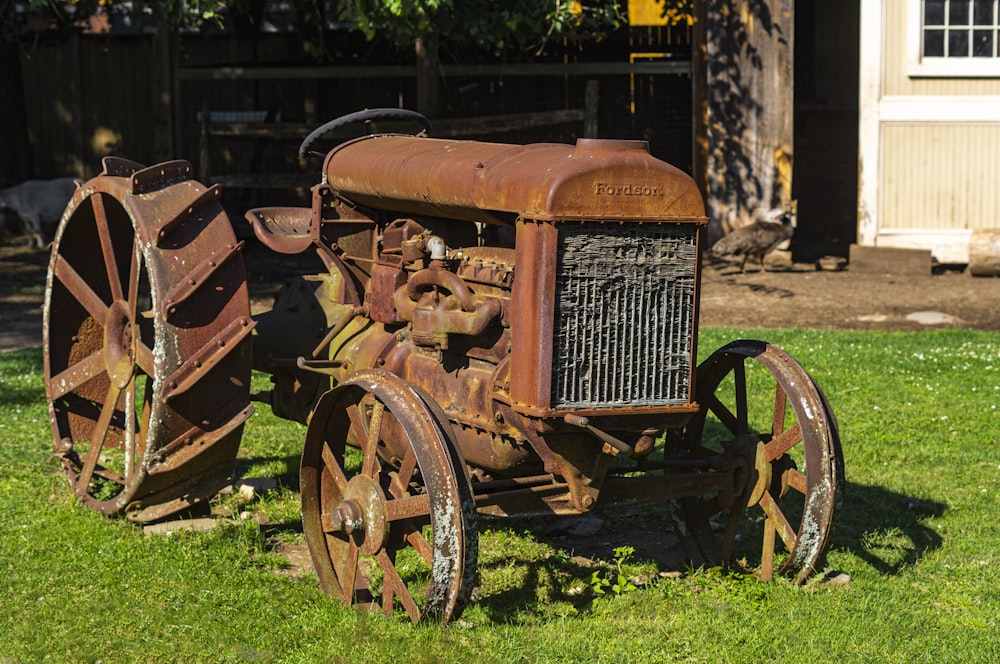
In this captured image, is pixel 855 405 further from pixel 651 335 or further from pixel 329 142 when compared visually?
pixel 329 142

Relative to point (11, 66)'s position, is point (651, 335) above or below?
below

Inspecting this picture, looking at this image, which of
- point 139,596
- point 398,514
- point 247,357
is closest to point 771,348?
point 398,514

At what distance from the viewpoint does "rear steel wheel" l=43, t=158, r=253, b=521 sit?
4.79m

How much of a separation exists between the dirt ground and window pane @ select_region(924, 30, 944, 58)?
236cm

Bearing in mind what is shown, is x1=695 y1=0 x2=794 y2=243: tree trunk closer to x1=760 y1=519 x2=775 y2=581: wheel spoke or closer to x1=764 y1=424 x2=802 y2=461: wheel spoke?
x1=764 y1=424 x2=802 y2=461: wheel spoke

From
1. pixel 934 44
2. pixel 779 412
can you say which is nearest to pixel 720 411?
pixel 779 412

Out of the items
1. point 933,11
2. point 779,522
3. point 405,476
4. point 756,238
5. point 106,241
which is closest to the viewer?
point 405,476

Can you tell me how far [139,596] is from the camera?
467 cm

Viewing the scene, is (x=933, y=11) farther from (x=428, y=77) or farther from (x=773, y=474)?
(x=773, y=474)

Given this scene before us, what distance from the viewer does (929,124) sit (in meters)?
13.6

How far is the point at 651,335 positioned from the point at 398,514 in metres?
1.03

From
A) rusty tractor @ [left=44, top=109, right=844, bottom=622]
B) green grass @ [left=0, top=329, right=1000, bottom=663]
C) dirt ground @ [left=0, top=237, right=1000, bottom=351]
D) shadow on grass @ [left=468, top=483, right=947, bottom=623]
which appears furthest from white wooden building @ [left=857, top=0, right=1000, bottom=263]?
rusty tractor @ [left=44, top=109, right=844, bottom=622]

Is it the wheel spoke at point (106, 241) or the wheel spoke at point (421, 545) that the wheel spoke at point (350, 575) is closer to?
the wheel spoke at point (421, 545)

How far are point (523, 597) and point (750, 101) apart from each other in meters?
9.51
